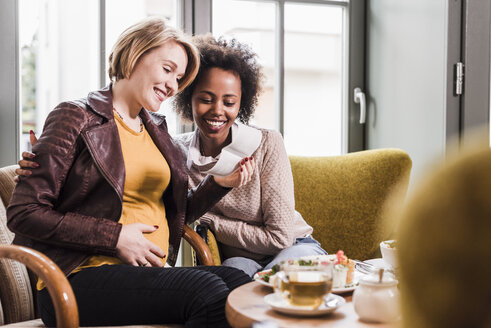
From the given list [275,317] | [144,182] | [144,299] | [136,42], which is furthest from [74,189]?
[275,317]

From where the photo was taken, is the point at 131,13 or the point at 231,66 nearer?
the point at 231,66

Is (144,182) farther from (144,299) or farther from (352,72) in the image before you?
(352,72)

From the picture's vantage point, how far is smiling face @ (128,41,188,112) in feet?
4.78

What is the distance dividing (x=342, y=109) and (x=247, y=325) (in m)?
1.93

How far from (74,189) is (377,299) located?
0.80 metres

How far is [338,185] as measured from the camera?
217 centimetres

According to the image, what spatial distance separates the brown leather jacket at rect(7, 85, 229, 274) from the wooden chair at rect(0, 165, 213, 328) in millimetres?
90

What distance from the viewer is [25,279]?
1486 mm

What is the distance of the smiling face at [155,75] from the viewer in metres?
1.46

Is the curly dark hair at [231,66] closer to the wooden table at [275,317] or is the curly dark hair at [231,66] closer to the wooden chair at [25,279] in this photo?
the wooden chair at [25,279]

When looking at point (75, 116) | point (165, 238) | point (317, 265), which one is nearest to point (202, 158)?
point (165, 238)

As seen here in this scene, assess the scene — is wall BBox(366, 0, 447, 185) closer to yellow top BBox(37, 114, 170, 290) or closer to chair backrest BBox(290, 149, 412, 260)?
chair backrest BBox(290, 149, 412, 260)

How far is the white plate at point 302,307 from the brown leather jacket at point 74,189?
0.46 meters

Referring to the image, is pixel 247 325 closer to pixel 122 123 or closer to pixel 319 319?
pixel 319 319
